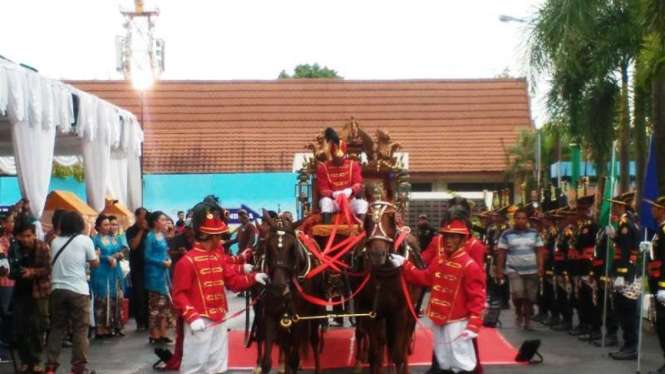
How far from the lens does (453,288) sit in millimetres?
9922

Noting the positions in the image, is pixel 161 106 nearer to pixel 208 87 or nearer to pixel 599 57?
pixel 208 87

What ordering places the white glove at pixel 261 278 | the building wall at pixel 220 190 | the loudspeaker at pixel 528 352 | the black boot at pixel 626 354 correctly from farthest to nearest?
the building wall at pixel 220 190 < the black boot at pixel 626 354 < the loudspeaker at pixel 528 352 < the white glove at pixel 261 278

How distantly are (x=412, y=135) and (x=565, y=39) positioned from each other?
2111 cm

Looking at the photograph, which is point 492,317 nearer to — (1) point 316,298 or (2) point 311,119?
(1) point 316,298

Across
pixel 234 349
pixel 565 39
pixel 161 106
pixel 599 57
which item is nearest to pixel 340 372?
pixel 234 349

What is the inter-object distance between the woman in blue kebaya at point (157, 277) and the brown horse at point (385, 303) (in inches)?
201

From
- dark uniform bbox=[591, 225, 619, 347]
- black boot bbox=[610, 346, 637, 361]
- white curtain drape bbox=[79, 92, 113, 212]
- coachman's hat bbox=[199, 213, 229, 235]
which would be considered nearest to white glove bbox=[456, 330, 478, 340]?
coachman's hat bbox=[199, 213, 229, 235]

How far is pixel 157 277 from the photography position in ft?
54.5

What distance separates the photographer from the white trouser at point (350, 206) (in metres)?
14.1

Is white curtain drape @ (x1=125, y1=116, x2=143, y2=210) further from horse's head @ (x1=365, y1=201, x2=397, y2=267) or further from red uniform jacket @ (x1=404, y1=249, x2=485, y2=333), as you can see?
red uniform jacket @ (x1=404, y1=249, x2=485, y2=333)

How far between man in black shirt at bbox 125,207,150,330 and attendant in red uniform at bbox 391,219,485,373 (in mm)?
8469

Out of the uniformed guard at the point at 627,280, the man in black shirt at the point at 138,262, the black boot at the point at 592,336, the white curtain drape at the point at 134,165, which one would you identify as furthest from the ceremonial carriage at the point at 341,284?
the white curtain drape at the point at 134,165

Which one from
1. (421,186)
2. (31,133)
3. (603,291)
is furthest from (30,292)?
(421,186)

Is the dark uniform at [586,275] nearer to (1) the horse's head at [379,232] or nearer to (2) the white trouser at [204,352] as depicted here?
(1) the horse's head at [379,232]
